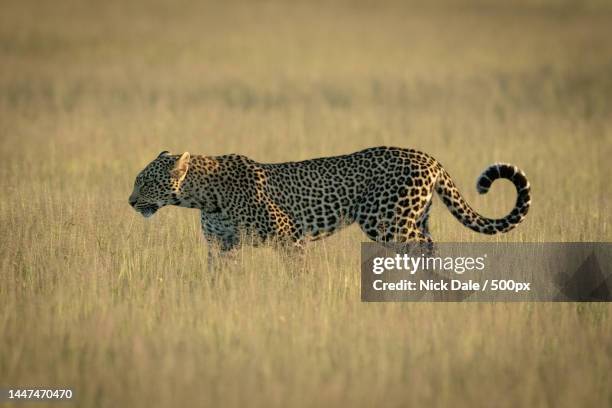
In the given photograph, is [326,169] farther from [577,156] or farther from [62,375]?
[577,156]

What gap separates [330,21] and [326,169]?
39.8 meters

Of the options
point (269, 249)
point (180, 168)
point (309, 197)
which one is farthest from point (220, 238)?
point (309, 197)

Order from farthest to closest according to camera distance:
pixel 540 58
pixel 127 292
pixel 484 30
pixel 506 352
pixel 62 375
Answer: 1. pixel 484 30
2. pixel 540 58
3. pixel 127 292
4. pixel 506 352
5. pixel 62 375

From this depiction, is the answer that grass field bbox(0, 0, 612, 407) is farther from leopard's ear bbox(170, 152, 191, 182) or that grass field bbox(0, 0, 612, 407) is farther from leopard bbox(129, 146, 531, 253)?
leopard's ear bbox(170, 152, 191, 182)

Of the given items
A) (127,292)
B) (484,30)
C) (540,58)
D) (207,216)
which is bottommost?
(127,292)

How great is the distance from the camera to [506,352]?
30.1 ft

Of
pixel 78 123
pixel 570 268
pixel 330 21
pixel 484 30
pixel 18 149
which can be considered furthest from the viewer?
pixel 330 21

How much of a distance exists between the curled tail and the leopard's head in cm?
293

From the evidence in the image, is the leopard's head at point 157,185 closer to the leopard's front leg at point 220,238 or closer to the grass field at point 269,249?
the leopard's front leg at point 220,238

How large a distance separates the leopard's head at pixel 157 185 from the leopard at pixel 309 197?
11 millimetres

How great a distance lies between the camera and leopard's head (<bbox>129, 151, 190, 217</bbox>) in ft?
38.2

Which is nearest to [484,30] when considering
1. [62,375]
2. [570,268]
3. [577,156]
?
[577,156]

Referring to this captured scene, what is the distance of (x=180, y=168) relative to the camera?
1170 centimetres

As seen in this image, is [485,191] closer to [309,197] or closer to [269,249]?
[309,197]
